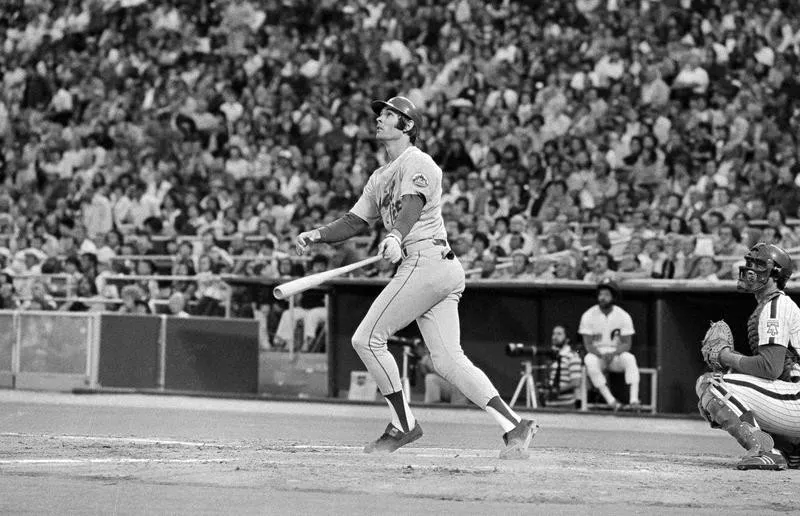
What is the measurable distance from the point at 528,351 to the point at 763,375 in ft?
27.5

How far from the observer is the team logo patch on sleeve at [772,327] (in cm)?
855

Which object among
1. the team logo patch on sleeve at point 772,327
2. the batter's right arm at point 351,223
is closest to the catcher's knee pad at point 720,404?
the team logo patch on sleeve at point 772,327

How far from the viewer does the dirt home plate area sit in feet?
22.3

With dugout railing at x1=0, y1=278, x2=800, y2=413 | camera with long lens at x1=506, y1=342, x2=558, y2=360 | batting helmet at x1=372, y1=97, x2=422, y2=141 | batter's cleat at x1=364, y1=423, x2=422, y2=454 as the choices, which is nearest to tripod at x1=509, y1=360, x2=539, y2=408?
camera with long lens at x1=506, y1=342, x2=558, y2=360

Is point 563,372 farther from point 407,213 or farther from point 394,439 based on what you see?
point 407,213

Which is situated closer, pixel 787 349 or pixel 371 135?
pixel 787 349

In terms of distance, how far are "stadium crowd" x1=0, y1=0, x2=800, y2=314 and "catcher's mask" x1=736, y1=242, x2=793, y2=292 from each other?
783 centimetres

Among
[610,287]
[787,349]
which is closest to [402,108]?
[787,349]

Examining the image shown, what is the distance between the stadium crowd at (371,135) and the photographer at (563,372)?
951 millimetres

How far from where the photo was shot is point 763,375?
8680 millimetres

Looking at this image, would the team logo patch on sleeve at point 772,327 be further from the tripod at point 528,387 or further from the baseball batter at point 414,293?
the tripod at point 528,387

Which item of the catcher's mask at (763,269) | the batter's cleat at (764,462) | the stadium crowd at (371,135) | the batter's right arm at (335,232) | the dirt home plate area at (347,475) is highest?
the stadium crowd at (371,135)

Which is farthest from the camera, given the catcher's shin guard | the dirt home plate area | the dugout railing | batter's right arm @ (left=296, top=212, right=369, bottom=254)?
the dugout railing

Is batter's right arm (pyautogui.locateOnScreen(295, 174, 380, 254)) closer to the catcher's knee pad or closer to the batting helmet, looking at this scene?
the batting helmet
